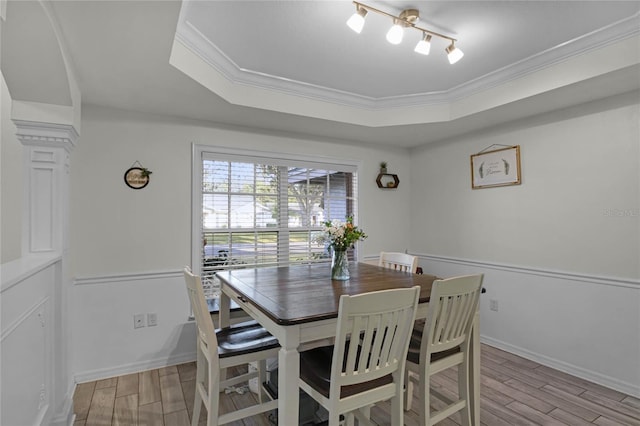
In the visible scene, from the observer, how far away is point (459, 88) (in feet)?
10.2

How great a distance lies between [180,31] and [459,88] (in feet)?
7.93

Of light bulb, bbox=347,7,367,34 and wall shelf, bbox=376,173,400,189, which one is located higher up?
light bulb, bbox=347,7,367,34

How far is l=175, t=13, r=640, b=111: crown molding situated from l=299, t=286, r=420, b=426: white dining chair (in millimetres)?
2004

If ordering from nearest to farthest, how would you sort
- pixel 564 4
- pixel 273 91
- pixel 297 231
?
pixel 564 4
pixel 273 91
pixel 297 231

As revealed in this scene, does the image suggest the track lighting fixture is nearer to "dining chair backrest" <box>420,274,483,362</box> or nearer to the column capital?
"dining chair backrest" <box>420,274,483,362</box>

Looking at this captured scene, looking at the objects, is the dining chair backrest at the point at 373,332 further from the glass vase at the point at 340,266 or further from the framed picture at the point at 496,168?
the framed picture at the point at 496,168

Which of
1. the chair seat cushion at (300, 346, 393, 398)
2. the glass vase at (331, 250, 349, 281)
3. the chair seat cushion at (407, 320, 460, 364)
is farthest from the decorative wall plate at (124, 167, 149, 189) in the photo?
the chair seat cushion at (407, 320, 460, 364)

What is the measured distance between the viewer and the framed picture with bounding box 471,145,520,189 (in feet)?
10.8

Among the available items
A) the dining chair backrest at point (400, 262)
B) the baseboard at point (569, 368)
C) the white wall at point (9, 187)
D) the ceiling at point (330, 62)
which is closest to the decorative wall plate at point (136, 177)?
the ceiling at point (330, 62)

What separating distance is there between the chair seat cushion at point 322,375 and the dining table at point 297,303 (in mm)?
83

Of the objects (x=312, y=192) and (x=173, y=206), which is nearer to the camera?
(x=173, y=206)

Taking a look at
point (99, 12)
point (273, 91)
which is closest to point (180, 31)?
point (99, 12)

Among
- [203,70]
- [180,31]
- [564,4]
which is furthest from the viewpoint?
[203,70]

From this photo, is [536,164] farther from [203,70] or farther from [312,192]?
[203,70]
